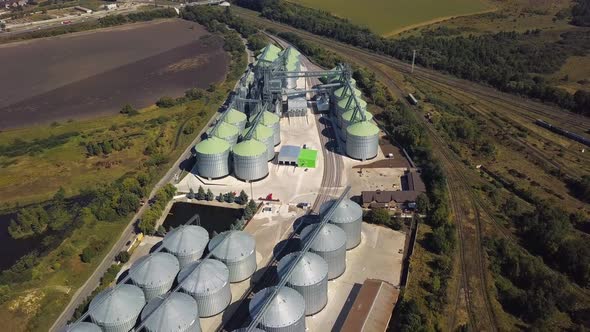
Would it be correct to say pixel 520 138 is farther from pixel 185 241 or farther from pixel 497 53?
pixel 185 241

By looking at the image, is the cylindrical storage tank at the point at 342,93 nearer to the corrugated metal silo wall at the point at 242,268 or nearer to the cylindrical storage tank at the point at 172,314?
the corrugated metal silo wall at the point at 242,268

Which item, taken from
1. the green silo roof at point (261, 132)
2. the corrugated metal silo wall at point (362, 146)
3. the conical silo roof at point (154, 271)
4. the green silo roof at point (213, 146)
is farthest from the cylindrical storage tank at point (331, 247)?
the green silo roof at point (261, 132)

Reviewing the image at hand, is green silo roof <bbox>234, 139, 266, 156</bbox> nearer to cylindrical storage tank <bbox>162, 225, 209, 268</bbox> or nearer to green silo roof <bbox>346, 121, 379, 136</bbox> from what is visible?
green silo roof <bbox>346, 121, 379, 136</bbox>

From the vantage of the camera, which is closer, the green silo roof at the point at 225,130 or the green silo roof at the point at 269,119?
the green silo roof at the point at 225,130

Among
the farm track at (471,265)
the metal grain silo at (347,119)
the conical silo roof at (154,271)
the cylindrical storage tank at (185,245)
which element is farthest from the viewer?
the metal grain silo at (347,119)

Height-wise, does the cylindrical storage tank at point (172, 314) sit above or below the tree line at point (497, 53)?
below

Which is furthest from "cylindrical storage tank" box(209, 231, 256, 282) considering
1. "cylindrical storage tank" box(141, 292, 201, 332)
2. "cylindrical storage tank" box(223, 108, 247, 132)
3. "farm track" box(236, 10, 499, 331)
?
"cylindrical storage tank" box(223, 108, 247, 132)
